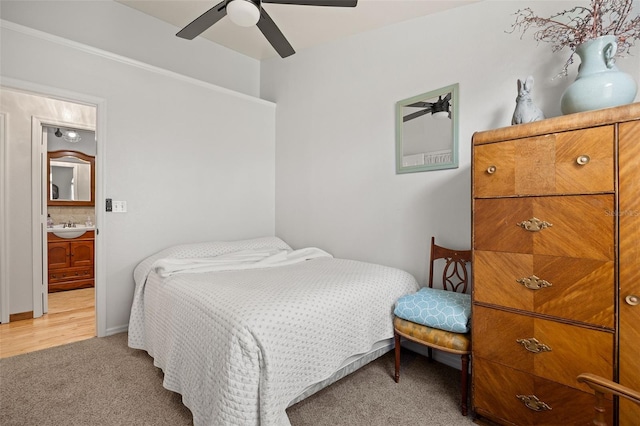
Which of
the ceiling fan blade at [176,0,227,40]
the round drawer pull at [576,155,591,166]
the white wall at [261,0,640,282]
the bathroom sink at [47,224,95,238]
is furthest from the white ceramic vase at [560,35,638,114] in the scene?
the bathroom sink at [47,224,95,238]

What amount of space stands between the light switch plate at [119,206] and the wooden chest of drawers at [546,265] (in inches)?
112

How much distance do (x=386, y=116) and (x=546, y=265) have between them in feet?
5.91

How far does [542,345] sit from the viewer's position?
4.46 feet

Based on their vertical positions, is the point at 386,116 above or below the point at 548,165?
above

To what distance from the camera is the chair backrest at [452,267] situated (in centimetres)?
216

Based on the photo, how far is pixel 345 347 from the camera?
1.75 meters

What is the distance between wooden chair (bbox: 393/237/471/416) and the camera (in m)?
1.66

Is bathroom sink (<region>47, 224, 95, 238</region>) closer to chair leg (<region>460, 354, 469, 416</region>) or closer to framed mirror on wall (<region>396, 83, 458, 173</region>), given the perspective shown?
framed mirror on wall (<region>396, 83, 458, 173</region>)

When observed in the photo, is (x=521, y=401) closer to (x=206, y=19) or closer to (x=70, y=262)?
(x=206, y=19)

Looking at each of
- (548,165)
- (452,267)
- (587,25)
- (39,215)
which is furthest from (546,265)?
(39,215)

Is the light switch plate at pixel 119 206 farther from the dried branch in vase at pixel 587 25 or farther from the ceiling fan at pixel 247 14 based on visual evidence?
the dried branch in vase at pixel 587 25

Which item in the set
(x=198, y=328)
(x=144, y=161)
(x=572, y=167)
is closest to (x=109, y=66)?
(x=144, y=161)

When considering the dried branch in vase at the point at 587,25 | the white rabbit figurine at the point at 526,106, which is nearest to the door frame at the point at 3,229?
the white rabbit figurine at the point at 526,106

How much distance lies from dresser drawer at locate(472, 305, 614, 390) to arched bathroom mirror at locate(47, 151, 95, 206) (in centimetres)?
553
